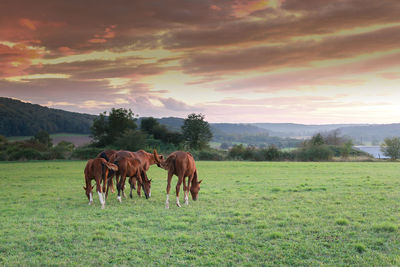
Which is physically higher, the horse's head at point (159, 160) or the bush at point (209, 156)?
the horse's head at point (159, 160)

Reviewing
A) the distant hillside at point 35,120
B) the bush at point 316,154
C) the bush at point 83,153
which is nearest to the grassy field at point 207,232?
the bush at point 316,154

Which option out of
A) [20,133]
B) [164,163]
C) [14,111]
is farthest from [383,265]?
[14,111]

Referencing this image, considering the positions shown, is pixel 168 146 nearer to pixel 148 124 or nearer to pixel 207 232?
pixel 148 124

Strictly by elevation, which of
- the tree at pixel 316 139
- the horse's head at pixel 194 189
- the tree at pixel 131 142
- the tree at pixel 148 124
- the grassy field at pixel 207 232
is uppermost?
the tree at pixel 148 124

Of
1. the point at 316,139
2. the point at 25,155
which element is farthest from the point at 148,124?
the point at 316,139

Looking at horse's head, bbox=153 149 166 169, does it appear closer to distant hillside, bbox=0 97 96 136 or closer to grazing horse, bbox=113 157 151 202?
grazing horse, bbox=113 157 151 202

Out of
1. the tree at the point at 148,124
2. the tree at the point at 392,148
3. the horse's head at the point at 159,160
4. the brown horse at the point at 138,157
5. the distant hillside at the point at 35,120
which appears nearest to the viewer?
the horse's head at the point at 159,160

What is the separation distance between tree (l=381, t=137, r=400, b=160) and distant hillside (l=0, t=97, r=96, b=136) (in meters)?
83.9

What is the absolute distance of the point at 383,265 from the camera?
18.4ft

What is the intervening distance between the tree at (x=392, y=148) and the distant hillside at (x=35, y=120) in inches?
3304

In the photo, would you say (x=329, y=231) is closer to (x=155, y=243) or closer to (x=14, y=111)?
(x=155, y=243)

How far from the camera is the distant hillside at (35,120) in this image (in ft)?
302

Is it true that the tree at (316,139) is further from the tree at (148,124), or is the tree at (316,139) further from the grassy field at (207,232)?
the grassy field at (207,232)

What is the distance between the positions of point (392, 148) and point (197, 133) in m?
39.0
